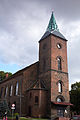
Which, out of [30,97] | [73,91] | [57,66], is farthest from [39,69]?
[73,91]

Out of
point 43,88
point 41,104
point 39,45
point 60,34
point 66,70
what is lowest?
point 41,104

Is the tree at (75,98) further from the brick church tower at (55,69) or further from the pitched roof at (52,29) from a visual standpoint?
the pitched roof at (52,29)

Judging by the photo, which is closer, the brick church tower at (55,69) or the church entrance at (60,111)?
the church entrance at (60,111)

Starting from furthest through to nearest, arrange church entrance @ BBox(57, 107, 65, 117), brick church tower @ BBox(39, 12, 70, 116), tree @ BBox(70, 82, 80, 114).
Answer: tree @ BBox(70, 82, 80, 114), brick church tower @ BBox(39, 12, 70, 116), church entrance @ BBox(57, 107, 65, 117)

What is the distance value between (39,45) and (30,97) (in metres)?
15.5

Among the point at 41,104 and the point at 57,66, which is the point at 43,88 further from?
the point at 57,66

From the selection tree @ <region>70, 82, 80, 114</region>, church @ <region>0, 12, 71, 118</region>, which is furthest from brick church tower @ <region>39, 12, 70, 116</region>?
tree @ <region>70, 82, 80, 114</region>

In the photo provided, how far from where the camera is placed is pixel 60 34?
41906 mm

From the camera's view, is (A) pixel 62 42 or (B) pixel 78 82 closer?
(A) pixel 62 42

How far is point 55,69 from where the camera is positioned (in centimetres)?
3631

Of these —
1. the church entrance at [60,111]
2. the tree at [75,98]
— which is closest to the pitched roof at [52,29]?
the church entrance at [60,111]

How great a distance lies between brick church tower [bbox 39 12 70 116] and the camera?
33.3 meters

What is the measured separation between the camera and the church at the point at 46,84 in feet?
107

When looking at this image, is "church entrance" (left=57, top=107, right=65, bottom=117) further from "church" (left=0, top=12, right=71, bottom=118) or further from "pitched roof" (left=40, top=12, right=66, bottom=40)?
"pitched roof" (left=40, top=12, right=66, bottom=40)
